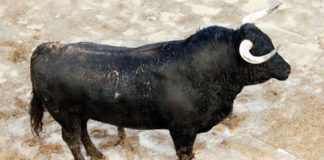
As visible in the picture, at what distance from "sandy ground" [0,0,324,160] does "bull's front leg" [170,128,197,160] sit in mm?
774

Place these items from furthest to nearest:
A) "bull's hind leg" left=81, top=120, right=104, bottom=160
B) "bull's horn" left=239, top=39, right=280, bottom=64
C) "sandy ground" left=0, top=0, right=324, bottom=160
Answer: "sandy ground" left=0, top=0, right=324, bottom=160, "bull's hind leg" left=81, top=120, right=104, bottom=160, "bull's horn" left=239, top=39, right=280, bottom=64

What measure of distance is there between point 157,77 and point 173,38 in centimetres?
386

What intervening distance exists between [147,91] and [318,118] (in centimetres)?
291

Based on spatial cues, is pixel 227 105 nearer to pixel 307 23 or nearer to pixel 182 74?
pixel 182 74

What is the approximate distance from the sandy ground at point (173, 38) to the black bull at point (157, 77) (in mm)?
1382

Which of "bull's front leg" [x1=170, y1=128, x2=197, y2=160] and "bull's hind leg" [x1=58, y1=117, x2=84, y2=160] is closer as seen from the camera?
"bull's front leg" [x1=170, y1=128, x2=197, y2=160]

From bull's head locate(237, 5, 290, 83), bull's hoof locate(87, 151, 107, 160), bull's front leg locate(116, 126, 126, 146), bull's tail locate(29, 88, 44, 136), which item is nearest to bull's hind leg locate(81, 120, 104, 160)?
bull's hoof locate(87, 151, 107, 160)

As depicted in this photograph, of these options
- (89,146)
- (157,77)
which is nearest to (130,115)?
(157,77)

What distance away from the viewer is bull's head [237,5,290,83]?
5656 millimetres

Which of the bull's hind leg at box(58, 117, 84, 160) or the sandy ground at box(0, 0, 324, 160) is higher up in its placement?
the bull's hind leg at box(58, 117, 84, 160)

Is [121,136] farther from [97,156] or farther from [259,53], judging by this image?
[259,53]

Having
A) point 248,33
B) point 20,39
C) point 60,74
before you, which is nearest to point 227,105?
point 248,33

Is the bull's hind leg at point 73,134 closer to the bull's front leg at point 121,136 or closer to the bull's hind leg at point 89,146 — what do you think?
the bull's hind leg at point 89,146

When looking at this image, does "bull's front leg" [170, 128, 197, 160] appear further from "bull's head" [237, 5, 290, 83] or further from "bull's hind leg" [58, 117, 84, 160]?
"bull's hind leg" [58, 117, 84, 160]
